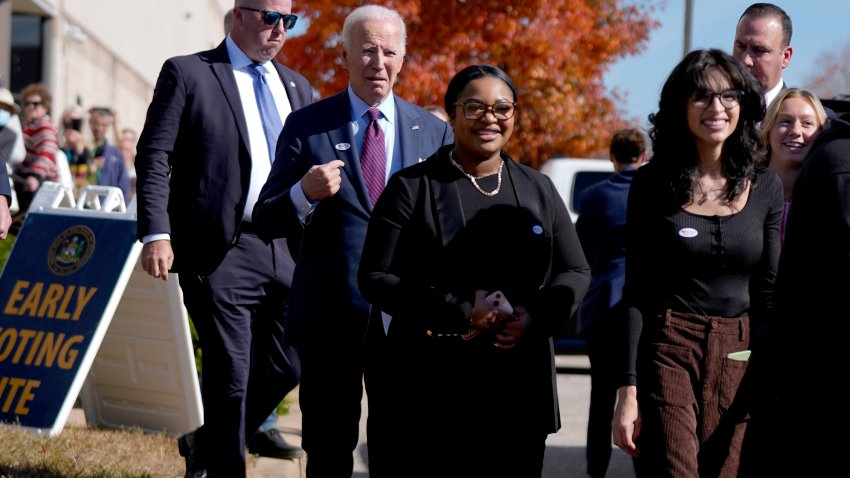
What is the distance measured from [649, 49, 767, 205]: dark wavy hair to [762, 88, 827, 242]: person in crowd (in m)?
0.92

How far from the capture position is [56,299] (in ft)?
24.2

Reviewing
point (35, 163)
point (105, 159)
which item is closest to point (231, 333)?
point (35, 163)

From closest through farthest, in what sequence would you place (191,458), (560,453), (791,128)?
(791,128), (191,458), (560,453)

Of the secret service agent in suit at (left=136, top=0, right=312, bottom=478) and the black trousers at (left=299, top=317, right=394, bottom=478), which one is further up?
the secret service agent in suit at (left=136, top=0, right=312, bottom=478)

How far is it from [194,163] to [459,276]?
189cm

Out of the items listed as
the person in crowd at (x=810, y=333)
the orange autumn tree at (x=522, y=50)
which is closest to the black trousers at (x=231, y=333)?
the person in crowd at (x=810, y=333)

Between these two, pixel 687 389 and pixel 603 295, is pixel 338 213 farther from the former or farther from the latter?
pixel 603 295

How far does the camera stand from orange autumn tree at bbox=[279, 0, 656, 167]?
22938mm

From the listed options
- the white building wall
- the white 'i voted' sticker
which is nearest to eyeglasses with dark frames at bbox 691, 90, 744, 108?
the white 'i voted' sticker

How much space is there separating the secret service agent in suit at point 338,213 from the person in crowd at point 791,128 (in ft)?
4.12

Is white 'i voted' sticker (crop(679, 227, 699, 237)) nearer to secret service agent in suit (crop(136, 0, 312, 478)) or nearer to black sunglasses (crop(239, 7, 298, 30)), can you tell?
secret service agent in suit (crop(136, 0, 312, 478))

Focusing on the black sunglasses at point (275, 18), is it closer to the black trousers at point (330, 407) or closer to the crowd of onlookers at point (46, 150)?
the black trousers at point (330, 407)

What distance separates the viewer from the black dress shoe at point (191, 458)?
235 inches

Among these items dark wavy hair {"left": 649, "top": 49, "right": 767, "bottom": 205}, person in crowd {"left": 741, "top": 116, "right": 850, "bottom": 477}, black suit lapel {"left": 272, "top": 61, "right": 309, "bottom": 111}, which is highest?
black suit lapel {"left": 272, "top": 61, "right": 309, "bottom": 111}
